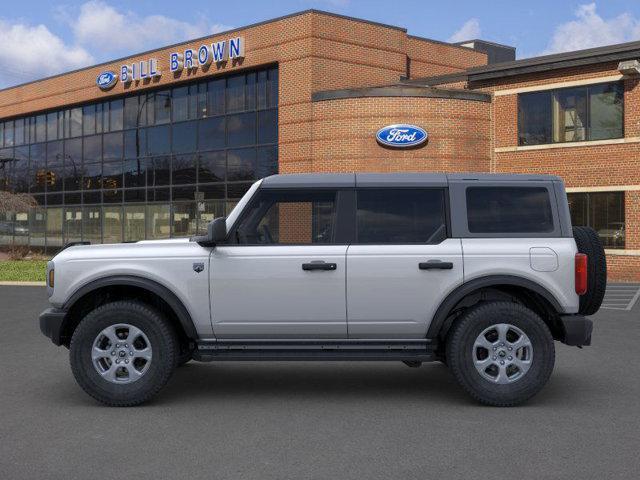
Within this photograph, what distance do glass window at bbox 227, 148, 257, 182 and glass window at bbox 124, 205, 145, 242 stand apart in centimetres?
570

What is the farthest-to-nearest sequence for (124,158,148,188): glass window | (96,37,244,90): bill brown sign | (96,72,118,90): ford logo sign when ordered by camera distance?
1. (96,72,118,90): ford logo sign
2. (124,158,148,188): glass window
3. (96,37,244,90): bill brown sign

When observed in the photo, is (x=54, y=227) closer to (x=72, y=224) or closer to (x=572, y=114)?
(x=72, y=224)

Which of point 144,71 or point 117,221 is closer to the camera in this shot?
point 144,71

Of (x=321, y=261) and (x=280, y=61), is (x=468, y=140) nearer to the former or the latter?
(x=280, y=61)

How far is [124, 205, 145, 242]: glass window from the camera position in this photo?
32969 millimetres

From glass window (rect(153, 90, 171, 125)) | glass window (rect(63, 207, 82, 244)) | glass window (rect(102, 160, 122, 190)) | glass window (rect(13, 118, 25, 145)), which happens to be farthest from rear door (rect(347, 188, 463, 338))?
glass window (rect(13, 118, 25, 145))

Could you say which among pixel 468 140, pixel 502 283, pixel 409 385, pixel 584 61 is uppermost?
pixel 584 61

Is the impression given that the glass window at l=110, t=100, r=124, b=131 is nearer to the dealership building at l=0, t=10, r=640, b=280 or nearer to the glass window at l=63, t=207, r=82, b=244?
the dealership building at l=0, t=10, r=640, b=280

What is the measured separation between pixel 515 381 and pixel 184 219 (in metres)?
25.6

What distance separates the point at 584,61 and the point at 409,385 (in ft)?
59.1

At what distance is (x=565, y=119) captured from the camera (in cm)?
2347

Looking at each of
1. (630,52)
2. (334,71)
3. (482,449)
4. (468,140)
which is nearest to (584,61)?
(630,52)

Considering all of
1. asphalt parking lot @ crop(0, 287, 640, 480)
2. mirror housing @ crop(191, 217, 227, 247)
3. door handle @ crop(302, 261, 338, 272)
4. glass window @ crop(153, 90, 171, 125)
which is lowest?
asphalt parking lot @ crop(0, 287, 640, 480)

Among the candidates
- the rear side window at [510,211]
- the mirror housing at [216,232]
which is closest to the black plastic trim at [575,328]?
the rear side window at [510,211]
